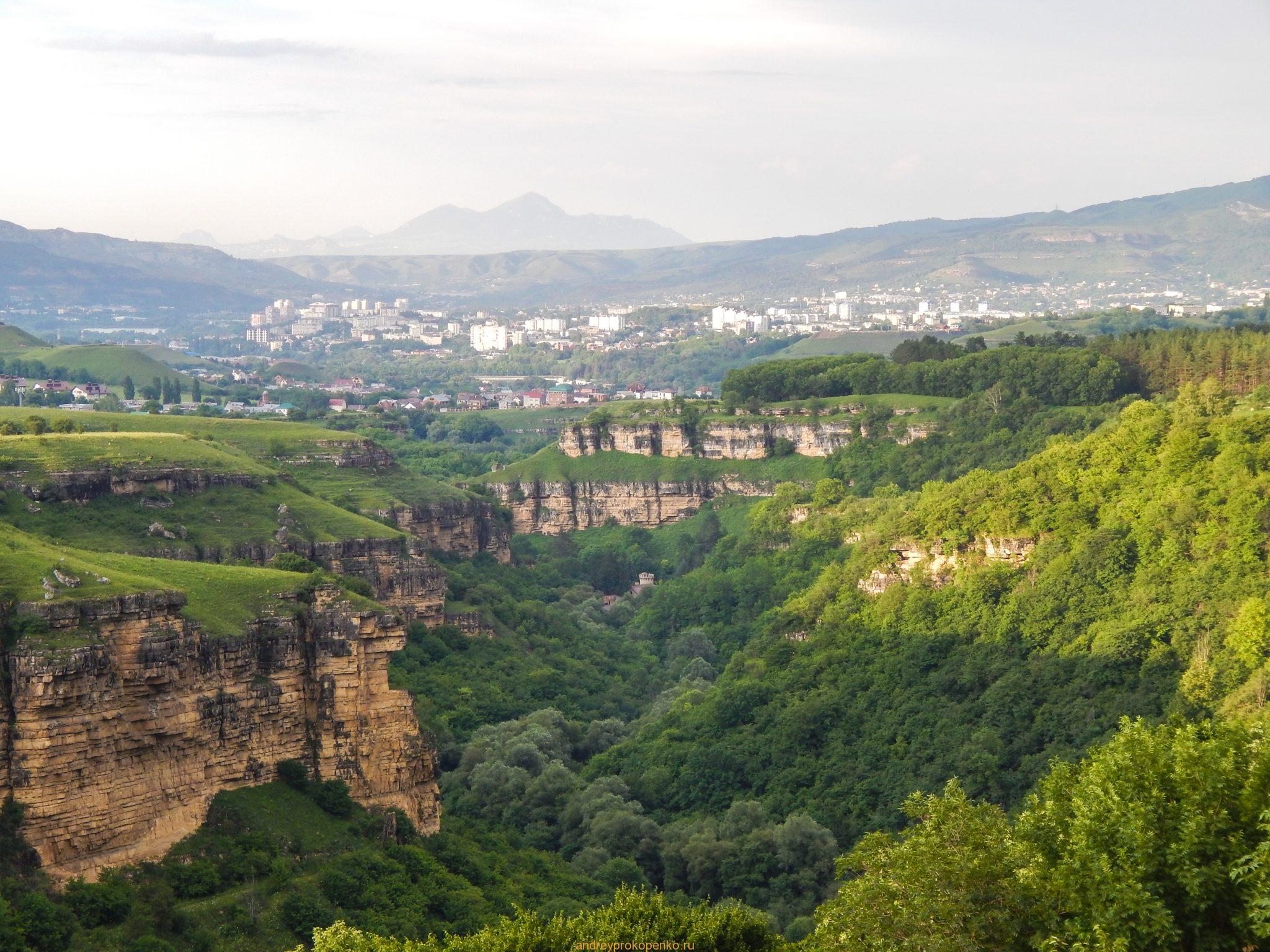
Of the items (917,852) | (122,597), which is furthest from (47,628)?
(917,852)

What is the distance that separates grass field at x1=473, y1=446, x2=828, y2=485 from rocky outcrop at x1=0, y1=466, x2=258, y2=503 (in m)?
52.8

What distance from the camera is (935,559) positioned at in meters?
72.3

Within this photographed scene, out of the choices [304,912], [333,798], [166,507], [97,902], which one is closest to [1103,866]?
[304,912]

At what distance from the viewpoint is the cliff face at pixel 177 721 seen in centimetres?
3812

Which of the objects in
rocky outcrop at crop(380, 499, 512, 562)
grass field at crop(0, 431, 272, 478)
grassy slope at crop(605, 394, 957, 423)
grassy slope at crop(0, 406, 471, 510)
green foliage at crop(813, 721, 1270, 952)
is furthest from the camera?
grassy slope at crop(605, 394, 957, 423)

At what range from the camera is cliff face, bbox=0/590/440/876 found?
38.1m

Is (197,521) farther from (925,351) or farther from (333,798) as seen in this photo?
(925,351)

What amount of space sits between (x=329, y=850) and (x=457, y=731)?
25.6 m

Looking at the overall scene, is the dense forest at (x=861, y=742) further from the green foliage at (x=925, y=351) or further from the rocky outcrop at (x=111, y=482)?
the green foliage at (x=925, y=351)

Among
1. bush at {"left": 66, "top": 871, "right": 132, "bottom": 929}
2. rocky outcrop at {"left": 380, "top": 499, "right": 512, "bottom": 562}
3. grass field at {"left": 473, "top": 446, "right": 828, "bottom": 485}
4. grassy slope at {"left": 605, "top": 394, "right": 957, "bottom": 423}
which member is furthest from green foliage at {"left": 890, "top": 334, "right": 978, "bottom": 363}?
bush at {"left": 66, "top": 871, "right": 132, "bottom": 929}

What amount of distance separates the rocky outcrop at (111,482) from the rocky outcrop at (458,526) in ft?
57.7

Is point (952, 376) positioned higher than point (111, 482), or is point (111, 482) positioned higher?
point (111, 482)

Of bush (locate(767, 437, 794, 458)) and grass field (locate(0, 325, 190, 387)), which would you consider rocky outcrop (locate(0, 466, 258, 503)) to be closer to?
bush (locate(767, 437, 794, 458))

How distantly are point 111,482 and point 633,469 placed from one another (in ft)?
217
